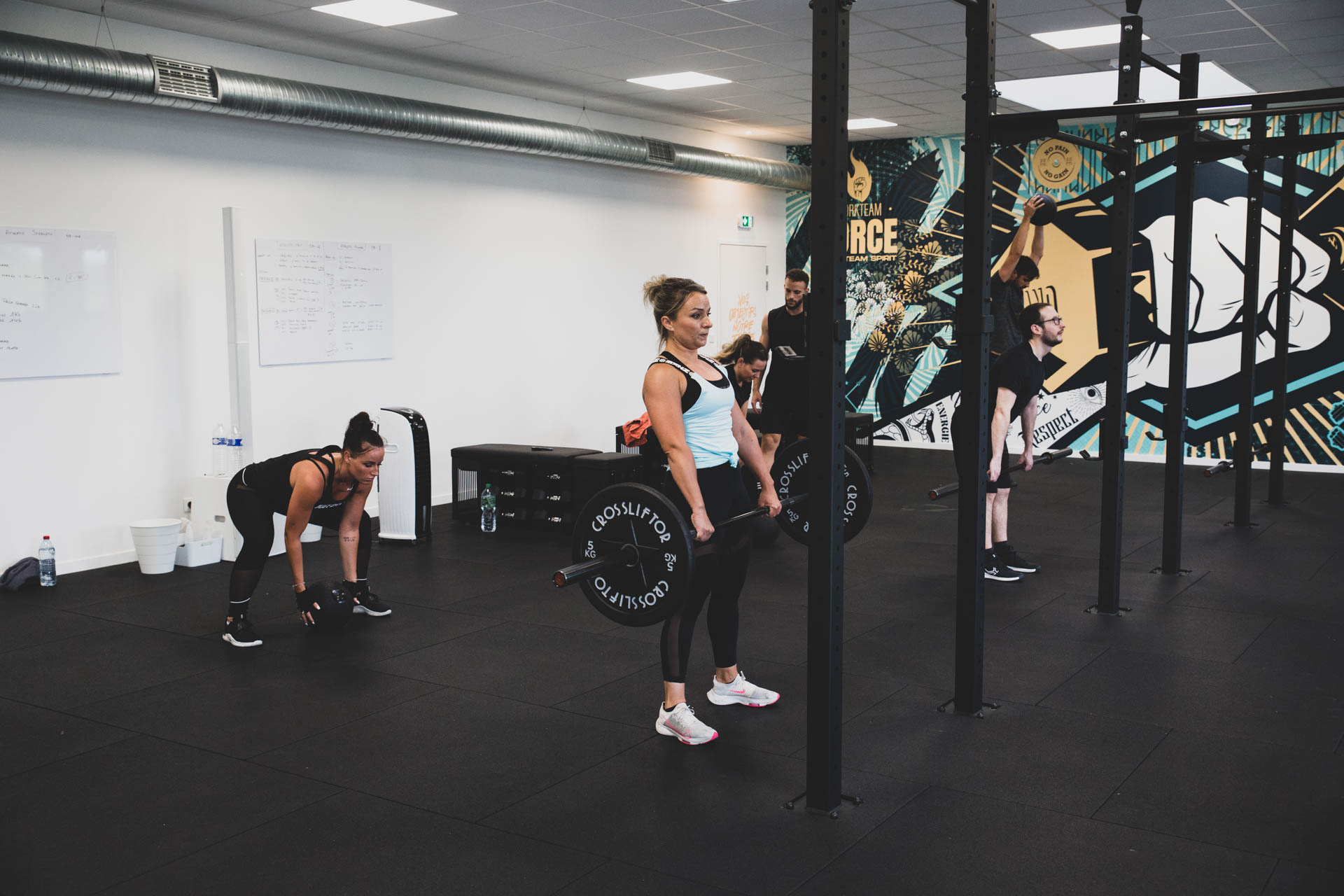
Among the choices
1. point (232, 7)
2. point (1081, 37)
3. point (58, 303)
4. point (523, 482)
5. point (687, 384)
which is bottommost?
point (523, 482)

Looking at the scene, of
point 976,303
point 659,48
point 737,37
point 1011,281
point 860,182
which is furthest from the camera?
point 860,182

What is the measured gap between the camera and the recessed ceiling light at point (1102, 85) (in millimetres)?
7457

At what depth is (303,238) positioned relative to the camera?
660cm

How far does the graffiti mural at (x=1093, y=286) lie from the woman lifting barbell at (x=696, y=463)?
18.1 ft

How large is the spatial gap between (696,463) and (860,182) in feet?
26.1

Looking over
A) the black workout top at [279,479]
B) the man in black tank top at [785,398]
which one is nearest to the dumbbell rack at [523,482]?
the man in black tank top at [785,398]

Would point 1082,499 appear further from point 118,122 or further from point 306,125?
point 118,122

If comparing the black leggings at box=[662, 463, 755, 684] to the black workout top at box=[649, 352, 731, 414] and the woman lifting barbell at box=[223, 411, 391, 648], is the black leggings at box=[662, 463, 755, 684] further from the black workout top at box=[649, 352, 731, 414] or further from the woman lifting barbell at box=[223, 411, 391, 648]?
the woman lifting barbell at box=[223, 411, 391, 648]

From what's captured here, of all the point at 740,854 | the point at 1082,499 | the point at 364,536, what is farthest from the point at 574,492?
the point at 740,854

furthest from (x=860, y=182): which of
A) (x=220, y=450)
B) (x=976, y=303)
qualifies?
(x=976, y=303)

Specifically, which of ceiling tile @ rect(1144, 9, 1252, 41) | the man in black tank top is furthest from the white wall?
ceiling tile @ rect(1144, 9, 1252, 41)

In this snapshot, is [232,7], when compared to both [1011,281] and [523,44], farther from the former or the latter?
[1011,281]

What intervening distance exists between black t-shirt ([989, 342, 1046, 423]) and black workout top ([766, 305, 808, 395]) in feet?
3.65

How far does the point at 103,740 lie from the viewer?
134 inches
